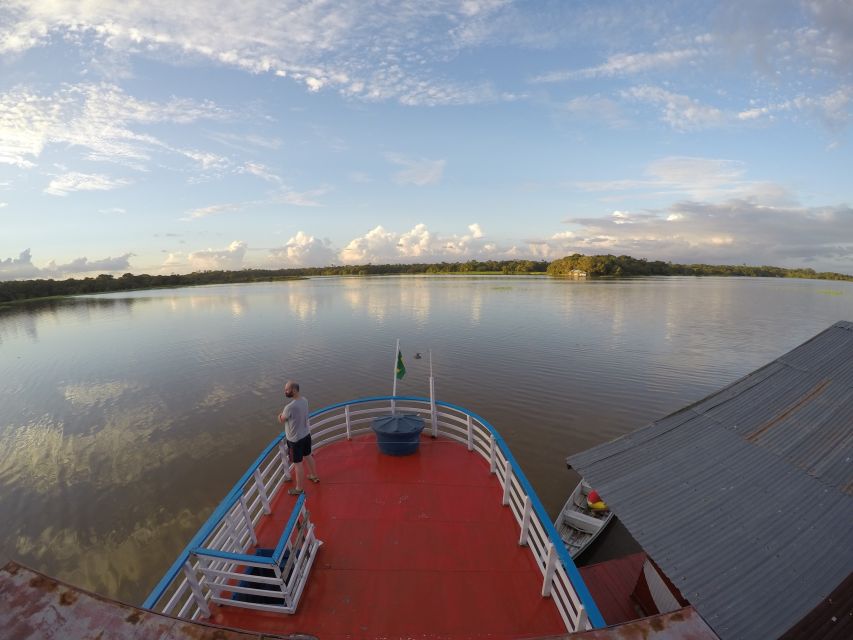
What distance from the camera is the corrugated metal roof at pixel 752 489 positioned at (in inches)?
201

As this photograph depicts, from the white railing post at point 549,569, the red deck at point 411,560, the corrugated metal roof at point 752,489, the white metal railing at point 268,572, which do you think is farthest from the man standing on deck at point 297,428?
the corrugated metal roof at point 752,489

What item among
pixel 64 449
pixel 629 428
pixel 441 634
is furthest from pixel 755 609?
pixel 64 449

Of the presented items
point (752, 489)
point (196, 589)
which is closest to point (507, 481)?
point (752, 489)

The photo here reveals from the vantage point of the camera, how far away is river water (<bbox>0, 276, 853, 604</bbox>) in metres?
10.3

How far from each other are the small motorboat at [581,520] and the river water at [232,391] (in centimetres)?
58

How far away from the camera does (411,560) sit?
18.3ft

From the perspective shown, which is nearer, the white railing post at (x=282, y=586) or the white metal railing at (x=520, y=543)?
the white metal railing at (x=520, y=543)

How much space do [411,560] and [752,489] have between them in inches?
229

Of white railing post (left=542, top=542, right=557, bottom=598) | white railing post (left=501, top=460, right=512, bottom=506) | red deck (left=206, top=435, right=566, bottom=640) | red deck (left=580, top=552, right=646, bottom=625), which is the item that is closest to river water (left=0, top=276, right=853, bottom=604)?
red deck (left=580, top=552, right=646, bottom=625)

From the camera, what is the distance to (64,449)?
1398cm

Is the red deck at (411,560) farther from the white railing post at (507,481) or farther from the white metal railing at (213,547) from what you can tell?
the white metal railing at (213,547)

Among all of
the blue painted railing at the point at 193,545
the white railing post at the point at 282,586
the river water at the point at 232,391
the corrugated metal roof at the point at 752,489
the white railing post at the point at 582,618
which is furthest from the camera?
the river water at the point at 232,391

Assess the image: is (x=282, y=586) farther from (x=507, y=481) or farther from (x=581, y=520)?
(x=581, y=520)

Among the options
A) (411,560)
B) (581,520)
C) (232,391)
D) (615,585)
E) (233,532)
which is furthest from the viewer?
(232,391)
